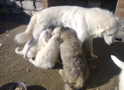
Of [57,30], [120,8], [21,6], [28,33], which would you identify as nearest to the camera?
[57,30]

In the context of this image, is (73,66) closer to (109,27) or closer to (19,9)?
(109,27)

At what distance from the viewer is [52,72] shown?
283 cm

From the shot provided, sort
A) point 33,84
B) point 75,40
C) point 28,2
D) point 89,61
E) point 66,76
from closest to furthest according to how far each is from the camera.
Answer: point 66,76 → point 33,84 → point 75,40 → point 89,61 → point 28,2

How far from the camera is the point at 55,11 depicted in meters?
2.97

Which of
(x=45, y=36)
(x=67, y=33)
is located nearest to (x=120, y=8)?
(x=67, y=33)

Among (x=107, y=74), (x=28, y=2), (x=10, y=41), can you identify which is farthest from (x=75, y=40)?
(x=28, y=2)

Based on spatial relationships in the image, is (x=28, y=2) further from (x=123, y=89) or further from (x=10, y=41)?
(x=123, y=89)

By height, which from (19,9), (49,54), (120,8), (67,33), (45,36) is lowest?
(49,54)

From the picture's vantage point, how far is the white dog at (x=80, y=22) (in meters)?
2.60

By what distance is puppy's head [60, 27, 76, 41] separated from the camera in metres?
2.80

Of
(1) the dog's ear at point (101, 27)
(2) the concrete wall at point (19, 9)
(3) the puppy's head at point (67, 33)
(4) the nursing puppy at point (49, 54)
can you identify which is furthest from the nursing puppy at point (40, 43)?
(2) the concrete wall at point (19, 9)

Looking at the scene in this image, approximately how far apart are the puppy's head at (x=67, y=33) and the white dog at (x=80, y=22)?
10 cm

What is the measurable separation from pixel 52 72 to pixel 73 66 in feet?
2.77

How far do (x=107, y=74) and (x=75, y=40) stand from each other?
1.19m
